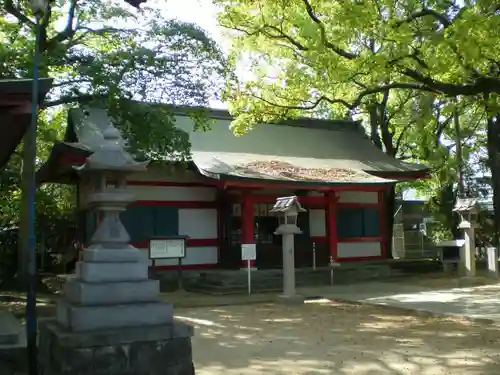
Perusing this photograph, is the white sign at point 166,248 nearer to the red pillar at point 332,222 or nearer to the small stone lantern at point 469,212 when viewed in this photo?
the red pillar at point 332,222

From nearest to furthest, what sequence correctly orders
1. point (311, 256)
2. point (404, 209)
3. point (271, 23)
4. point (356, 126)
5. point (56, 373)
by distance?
point (56, 373) < point (271, 23) < point (311, 256) < point (356, 126) < point (404, 209)

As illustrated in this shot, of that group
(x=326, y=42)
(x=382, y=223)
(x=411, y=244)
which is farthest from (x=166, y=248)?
(x=411, y=244)

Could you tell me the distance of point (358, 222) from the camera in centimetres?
1898

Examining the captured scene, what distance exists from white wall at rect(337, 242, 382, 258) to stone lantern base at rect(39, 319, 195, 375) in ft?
43.3

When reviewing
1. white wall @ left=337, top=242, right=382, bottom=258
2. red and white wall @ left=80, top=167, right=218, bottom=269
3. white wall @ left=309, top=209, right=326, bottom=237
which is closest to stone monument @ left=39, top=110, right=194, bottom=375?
red and white wall @ left=80, top=167, right=218, bottom=269

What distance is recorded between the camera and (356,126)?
2236 cm

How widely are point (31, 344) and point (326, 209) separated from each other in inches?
511

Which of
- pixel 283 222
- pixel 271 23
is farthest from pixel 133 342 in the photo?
pixel 271 23

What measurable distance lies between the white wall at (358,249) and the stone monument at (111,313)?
43.4ft

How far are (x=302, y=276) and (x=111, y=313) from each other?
11.1 m

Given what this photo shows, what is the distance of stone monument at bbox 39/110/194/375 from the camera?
5477mm

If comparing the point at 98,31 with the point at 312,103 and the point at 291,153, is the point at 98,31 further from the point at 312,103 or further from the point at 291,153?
the point at 291,153

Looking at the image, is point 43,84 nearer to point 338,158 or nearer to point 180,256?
Answer: point 180,256

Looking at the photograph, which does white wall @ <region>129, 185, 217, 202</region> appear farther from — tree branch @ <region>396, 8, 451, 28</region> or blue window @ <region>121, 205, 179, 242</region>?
tree branch @ <region>396, 8, 451, 28</region>
